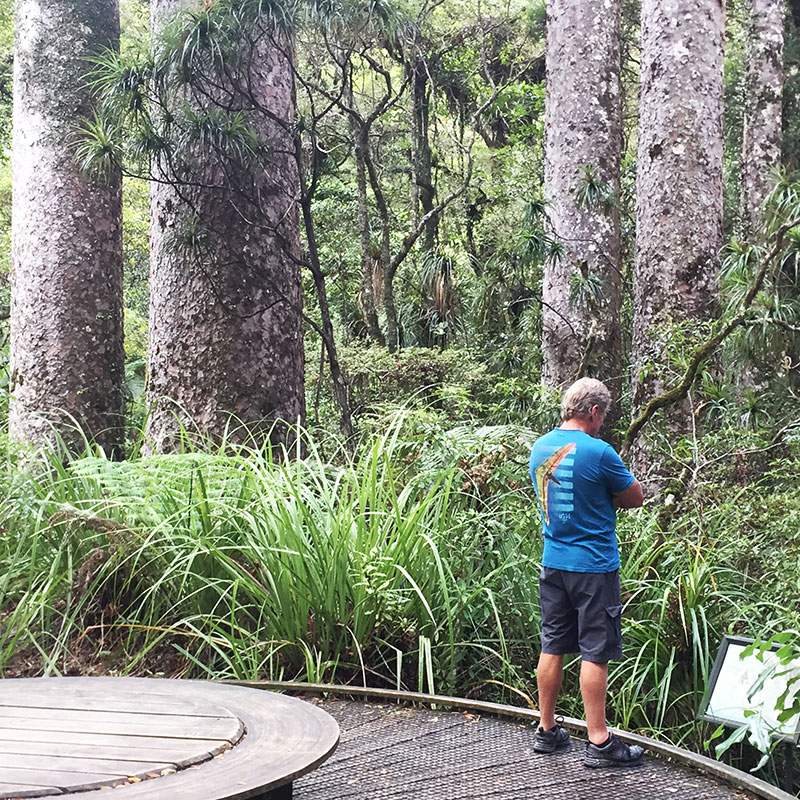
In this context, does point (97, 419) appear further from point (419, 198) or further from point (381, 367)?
point (419, 198)

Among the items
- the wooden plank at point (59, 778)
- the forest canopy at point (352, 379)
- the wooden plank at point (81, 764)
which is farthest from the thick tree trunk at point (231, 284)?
the wooden plank at point (59, 778)

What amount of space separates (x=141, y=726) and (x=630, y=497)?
1.91 meters

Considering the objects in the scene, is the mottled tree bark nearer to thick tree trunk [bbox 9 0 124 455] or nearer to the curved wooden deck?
thick tree trunk [bbox 9 0 124 455]

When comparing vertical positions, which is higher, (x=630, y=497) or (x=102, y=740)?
(x=630, y=497)

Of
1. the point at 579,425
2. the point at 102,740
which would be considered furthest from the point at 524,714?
the point at 102,740

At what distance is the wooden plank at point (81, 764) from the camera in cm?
257

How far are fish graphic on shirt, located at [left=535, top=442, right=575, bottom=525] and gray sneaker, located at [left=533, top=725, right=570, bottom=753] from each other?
2.55 feet

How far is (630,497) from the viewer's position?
363 centimetres

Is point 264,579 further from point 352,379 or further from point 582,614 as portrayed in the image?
point 352,379

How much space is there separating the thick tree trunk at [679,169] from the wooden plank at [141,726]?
6.07 m

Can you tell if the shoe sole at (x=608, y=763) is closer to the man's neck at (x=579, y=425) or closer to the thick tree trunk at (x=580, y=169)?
the man's neck at (x=579, y=425)

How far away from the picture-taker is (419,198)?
634 inches

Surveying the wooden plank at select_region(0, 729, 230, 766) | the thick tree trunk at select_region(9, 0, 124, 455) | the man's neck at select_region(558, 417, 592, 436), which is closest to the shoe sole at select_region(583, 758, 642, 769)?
the man's neck at select_region(558, 417, 592, 436)

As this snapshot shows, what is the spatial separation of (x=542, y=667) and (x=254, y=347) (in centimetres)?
394
